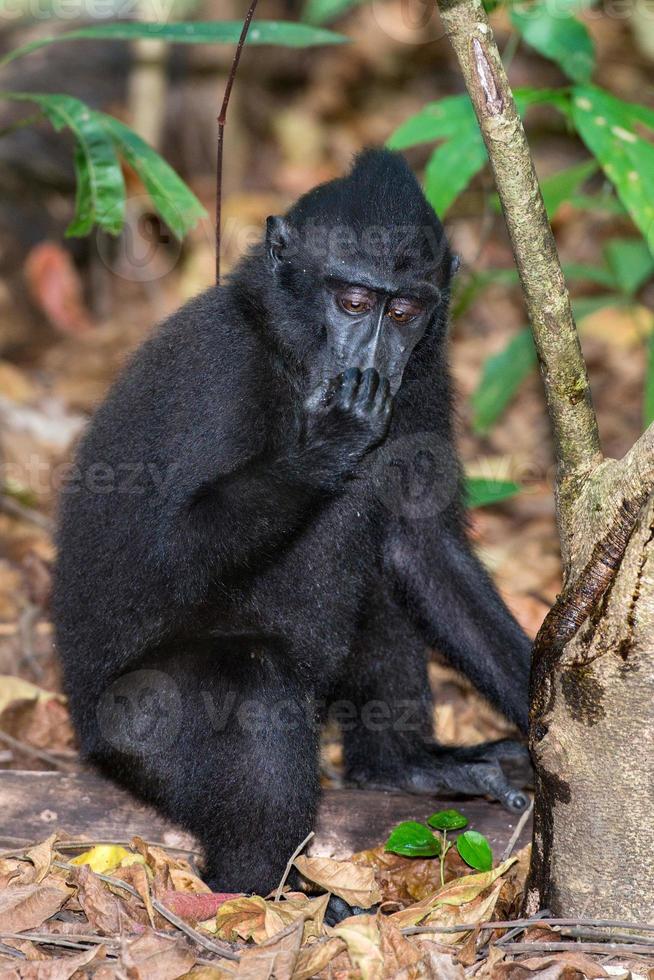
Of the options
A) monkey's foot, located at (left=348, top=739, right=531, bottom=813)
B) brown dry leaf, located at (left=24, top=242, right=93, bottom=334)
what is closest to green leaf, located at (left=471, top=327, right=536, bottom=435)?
monkey's foot, located at (left=348, top=739, right=531, bottom=813)

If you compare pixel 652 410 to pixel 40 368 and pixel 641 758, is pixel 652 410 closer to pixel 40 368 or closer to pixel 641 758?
pixel 641 758

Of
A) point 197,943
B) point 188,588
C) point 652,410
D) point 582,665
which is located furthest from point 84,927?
point 652,410

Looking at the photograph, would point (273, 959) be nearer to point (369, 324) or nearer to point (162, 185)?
point (369, 324)

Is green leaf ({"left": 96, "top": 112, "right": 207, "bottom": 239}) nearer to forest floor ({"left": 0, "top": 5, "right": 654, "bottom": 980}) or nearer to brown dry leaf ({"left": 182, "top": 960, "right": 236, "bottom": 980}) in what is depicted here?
forest floor ({"left": 0, "top": 5, "right": 654, "bottom": 980})

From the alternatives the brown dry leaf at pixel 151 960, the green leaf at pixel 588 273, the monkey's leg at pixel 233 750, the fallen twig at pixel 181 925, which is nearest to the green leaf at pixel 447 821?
the monkey's leg at pixel 233 750

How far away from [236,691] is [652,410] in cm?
349

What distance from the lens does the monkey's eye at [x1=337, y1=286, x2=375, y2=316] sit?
4.41 m

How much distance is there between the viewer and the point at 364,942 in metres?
3.71

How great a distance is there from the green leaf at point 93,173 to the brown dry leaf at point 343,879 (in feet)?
9.86

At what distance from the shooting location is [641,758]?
349cm

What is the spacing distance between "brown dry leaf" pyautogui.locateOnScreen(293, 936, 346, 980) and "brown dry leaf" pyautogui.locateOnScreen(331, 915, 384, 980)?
0.12 feet

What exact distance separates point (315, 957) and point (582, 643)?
4.18ft

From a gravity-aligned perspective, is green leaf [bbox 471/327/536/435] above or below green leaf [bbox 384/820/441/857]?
above

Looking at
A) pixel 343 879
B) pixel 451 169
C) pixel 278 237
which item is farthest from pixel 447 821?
pixel 451 169
